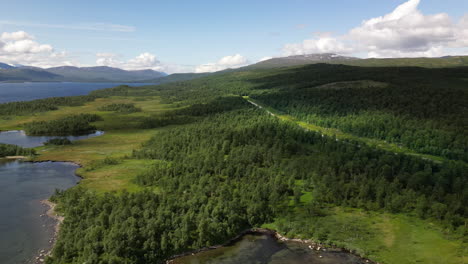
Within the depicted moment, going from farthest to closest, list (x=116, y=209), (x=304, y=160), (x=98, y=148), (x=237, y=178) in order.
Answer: (x=98, y=148)
(x=304, y=160)
(x=237, y=178)
(x=116, y=209)

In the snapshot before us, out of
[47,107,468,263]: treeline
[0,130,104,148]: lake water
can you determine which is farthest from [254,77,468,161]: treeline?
[0,130,104,148]: lake water

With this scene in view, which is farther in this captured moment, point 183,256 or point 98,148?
point 98,148

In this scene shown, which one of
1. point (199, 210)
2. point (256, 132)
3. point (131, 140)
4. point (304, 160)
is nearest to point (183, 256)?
point (199, 210)

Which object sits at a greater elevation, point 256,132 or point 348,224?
point 256,132

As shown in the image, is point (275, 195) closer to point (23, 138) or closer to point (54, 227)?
point (54, 227)

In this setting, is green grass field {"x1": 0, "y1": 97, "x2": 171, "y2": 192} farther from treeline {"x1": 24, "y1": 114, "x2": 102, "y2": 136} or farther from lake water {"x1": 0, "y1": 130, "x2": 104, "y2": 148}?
treeline {"x1": 24, "y1": 114, "x2": 102, "y2": 136}

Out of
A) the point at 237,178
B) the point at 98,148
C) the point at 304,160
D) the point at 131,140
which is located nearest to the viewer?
the point at 237,178

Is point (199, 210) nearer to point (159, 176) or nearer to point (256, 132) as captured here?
point (159, 176)
